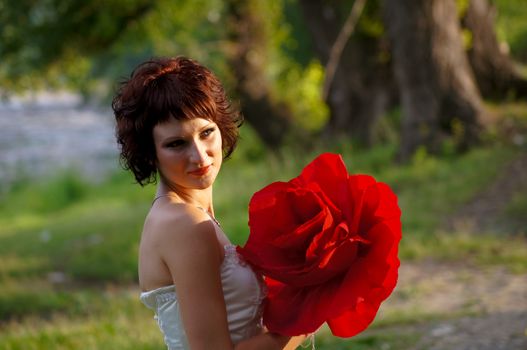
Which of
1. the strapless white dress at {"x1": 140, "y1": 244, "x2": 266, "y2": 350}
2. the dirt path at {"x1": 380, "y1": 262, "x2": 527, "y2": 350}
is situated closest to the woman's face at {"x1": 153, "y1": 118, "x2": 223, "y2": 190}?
the strapless white dress at {"x1": 140, "y1": 244, "x2": 266, "y2": 350}

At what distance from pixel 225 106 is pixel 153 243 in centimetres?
49

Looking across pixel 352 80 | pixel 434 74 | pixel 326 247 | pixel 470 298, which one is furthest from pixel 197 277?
pixel 352 80

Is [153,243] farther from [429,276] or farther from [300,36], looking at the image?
[300,36]

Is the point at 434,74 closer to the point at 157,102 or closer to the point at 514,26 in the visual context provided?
the point at 157,102

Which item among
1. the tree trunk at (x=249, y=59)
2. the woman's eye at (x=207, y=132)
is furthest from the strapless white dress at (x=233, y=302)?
the tree trunk at (x=249, y=59)

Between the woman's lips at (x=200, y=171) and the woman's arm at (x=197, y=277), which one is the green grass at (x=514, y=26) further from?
the woman's arm at (x=197, y=277)

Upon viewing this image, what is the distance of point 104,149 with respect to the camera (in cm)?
3325

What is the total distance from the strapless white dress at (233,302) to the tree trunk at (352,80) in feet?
38.1

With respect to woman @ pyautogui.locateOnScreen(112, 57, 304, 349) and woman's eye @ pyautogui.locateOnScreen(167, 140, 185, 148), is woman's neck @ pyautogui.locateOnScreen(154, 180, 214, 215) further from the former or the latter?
woman's eye @ pyautogui.locateOnScreen(167, 140, 185, 148)

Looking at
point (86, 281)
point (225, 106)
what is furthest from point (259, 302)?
point (86, 281)

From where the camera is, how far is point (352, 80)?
560 inches

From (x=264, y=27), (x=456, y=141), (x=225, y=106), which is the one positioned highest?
(x=264, y=27)

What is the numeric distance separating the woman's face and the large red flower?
0.18m

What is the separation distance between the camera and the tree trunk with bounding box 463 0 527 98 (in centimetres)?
1248
